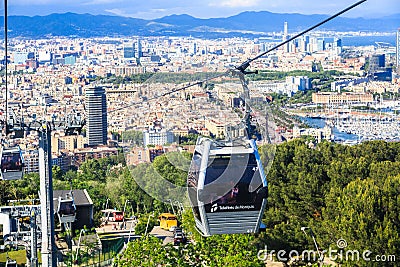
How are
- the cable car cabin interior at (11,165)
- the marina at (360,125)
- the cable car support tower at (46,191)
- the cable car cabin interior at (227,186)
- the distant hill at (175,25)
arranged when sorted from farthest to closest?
the distant hill at (175,25)
the marina at (360,125)
the cable car cabin interior at (11,165)
the cable car cabin interior at (227,186)
the cable car support tower at (46,191)

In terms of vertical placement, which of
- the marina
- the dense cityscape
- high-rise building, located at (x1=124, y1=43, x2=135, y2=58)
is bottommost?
the marina

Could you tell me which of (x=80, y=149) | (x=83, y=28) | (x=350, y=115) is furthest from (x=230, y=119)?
(x=83, y=28)

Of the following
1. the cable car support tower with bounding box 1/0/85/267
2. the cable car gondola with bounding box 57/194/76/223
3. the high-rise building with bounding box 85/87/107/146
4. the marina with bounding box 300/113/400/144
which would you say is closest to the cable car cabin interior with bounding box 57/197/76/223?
the cable car gondola with bounding box 57/194/76/223

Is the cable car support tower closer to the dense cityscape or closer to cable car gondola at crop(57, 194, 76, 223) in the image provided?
the dense cityscape

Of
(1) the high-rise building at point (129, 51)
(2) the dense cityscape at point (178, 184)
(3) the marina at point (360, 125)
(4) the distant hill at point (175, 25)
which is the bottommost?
(3) the marina at point (360, 125)

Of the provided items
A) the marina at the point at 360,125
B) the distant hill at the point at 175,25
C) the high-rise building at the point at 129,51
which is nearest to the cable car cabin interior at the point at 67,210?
the marina at the point at 360,125

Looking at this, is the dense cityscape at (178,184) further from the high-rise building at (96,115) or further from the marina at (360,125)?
the marina at (360,125)

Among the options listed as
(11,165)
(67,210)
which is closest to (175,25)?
(67,210)
